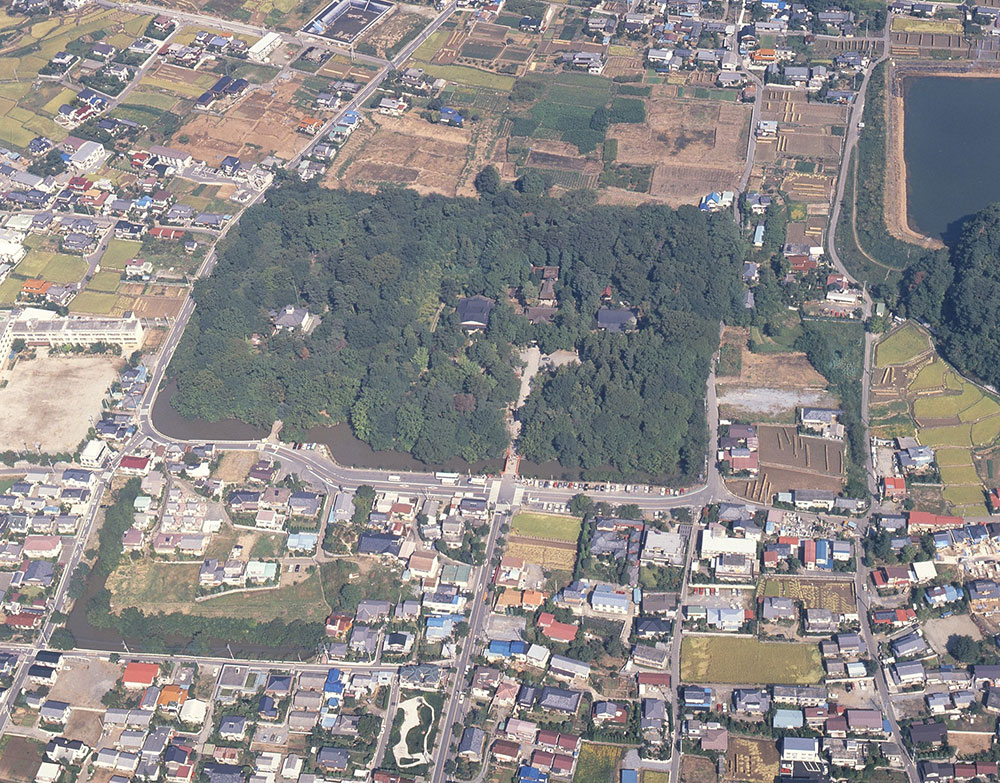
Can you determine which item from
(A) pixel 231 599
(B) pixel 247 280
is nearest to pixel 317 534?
(A) pixel 231 599

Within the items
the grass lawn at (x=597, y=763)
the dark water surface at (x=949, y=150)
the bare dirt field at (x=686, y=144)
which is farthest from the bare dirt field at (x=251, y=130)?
the grass lawn at (x=597, y=763)

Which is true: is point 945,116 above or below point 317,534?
above

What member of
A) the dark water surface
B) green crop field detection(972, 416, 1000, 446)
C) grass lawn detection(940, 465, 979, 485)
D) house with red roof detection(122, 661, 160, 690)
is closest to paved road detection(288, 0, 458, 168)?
the dark water surface

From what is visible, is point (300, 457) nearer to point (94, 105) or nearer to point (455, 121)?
point (455, 121)

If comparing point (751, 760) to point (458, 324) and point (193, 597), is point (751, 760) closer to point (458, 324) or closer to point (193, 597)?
point (193, 597)

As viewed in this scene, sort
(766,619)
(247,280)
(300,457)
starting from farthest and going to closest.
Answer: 1. (247,280)
2. (300,457)
3. (766,619)

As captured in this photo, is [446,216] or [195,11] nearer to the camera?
[446,216]

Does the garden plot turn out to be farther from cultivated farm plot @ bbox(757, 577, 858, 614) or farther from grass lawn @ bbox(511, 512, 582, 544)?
cultivated farm plot @ bbox(757, 577, 858, 614)

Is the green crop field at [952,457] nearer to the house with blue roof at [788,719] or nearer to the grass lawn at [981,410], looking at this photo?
the grass lawn at [981,410]
